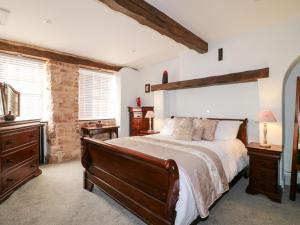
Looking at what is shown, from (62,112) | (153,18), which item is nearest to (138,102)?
(62,112)

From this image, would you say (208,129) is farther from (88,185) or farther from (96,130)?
(96,130)

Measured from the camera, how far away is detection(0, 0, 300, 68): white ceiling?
230cm

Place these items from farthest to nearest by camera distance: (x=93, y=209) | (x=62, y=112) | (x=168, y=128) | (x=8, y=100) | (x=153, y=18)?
(x=62, y=112) → (x=168, y=128) → (x=8, y=100) → (x=153, y=18) → (x=93, y=209)

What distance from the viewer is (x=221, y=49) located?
11.5 feet

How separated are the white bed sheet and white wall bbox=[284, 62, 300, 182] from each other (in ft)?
2.28

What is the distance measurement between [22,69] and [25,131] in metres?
1.63

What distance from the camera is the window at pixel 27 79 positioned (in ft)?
11.8

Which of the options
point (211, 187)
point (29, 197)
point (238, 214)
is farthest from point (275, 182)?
point (29, 197)

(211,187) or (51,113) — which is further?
(51,113)

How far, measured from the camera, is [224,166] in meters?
2.29

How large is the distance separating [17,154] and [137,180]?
2171mm

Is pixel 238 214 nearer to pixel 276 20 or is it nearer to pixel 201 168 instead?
pixel 201 168

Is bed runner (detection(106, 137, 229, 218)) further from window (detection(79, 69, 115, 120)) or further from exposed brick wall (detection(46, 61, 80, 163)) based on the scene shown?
window (detection(79, 69, 115, 120))

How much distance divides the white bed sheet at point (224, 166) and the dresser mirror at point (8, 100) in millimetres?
3049
